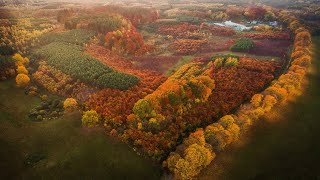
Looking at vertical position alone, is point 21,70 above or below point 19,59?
below

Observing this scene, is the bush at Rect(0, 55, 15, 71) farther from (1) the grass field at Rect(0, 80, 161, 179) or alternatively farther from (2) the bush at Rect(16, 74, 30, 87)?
(1) the grass field at Rect(0, 80, 161, 179)

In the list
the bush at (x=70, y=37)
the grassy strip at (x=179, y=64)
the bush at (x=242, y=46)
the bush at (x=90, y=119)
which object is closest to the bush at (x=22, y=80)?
the bush at (x=90, y=119)

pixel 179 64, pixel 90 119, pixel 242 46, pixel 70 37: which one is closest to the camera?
pixel 90 119

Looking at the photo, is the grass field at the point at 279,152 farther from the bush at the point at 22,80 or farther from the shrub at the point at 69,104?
the bush at the point at 22,80

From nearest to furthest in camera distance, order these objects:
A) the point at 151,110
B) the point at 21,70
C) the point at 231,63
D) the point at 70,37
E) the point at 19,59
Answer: the point at 151,110 → the point at 21,70 → the point at 19,59 → the point at 231,63 → the point at 70,37

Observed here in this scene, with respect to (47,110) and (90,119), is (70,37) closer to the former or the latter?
(47,110)

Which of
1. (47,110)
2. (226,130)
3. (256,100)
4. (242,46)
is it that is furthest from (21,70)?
(242,46)

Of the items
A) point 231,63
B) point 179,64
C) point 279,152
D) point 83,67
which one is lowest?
point 279,152

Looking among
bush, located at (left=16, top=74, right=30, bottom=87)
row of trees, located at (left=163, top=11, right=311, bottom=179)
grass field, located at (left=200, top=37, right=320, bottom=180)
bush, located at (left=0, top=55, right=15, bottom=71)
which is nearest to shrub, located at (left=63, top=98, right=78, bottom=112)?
bush, located at (left=16, top=74, right=30, bottom=87)
